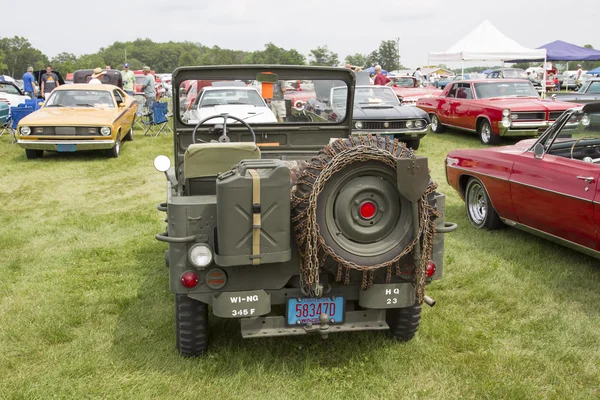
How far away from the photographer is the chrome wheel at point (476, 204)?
681 cm

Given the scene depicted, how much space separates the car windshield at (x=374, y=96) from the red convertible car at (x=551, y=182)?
21.6ft

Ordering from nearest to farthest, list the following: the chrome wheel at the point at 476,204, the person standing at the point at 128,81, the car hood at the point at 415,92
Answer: the chrome wheel at the point at 476,204 → the person standing at the point at 128,81 → the car hood at the point at 415,92

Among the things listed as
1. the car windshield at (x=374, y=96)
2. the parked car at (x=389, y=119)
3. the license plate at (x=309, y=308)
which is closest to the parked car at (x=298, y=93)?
the license plate at (x=309, y=308)

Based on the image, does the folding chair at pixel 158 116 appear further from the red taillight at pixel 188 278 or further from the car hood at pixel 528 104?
the red taillight at pixel 188 278

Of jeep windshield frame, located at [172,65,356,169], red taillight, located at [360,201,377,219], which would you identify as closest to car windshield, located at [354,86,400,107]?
jeep windshield frame, located at [172,65,356,169]

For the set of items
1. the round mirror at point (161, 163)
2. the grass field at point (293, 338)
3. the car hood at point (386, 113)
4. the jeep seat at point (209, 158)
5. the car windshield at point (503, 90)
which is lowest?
the grass field at point (293, 338)

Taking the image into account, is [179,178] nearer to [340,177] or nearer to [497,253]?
[340,177]

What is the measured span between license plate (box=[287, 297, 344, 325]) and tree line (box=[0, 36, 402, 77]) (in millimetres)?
41340

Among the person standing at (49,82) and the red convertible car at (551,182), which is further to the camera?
the person standing at (49,82)

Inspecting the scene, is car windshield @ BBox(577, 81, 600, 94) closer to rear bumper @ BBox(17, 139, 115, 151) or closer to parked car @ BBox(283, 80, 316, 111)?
rear bumper @ BBox(17, 139, 115, 151)

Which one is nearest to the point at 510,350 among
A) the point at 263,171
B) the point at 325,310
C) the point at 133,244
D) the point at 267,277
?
the point at 325,310

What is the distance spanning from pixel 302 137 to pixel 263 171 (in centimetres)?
219

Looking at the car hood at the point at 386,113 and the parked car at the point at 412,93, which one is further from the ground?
the parked car at the point at 412,93

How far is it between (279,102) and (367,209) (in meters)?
2.32
